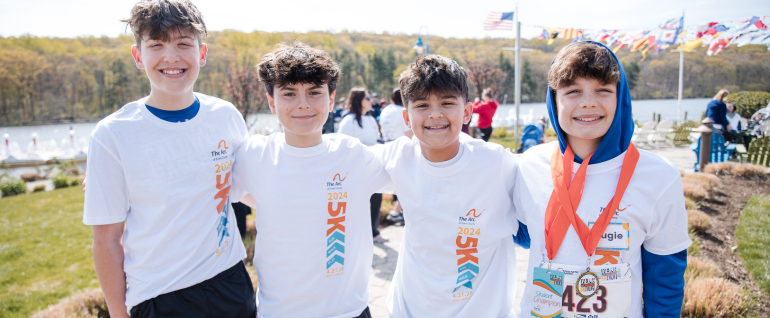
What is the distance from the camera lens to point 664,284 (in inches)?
65.0

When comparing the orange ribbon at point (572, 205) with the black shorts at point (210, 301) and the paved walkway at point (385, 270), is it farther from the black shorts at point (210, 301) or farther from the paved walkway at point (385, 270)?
the paved walkway at point (385, 270)

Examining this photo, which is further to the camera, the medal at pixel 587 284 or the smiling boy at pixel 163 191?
the smiling boy at pixel 163 191

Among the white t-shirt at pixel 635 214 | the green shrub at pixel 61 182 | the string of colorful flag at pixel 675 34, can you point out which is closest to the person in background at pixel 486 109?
the string of colorful flag at pixel 675 34

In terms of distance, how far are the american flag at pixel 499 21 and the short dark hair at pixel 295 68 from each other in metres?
13.5

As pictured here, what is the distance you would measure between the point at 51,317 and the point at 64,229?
22.4ft

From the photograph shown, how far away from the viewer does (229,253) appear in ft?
6.97

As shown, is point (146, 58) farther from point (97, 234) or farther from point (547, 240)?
point (547, 240)

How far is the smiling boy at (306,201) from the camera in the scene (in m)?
2.03

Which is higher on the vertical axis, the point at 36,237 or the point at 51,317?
the point at 51,317

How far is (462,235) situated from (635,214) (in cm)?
76

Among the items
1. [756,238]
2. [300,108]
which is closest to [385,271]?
[300,108]

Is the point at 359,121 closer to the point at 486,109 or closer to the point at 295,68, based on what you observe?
the point at 295,68

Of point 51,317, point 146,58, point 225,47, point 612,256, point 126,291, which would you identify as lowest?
point 51,317

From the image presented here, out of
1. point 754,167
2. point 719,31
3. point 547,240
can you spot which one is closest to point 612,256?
point 547,240
